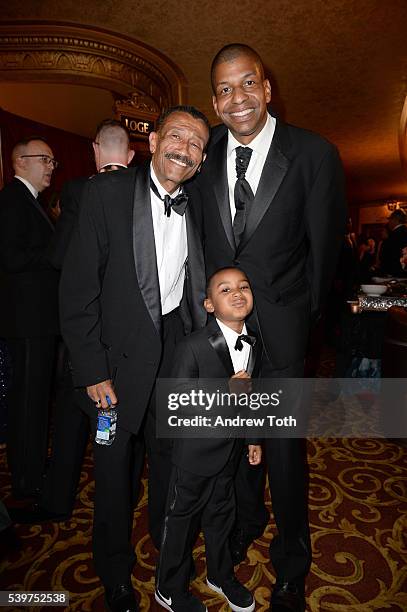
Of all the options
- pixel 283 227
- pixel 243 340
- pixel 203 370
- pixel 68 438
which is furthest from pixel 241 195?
pixel 68 438

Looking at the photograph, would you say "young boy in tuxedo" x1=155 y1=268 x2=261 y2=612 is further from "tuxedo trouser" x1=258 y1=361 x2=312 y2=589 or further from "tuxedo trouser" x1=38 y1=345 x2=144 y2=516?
"tuxedo trouser" x1=38 y1=345 x2=144 y2=516

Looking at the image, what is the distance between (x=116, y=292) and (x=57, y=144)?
351 inches

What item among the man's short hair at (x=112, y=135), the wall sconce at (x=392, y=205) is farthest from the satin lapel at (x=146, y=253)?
the wall sconce at (x=392, y=205)

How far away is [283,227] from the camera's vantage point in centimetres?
169

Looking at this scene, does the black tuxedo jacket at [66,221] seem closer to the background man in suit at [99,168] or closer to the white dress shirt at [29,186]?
the background man in suit at [99,168]

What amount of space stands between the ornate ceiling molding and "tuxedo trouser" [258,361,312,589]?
5.69m

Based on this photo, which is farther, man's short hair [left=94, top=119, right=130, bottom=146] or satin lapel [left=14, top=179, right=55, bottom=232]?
satin lapel [left=14, top=179, right=55, bottom=232]

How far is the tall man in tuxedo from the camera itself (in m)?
1.62

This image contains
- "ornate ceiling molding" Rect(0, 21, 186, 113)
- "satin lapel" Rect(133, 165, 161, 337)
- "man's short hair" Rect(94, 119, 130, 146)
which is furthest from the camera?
"ornate ceiling molding" Rect(0, 21, 186, 113)

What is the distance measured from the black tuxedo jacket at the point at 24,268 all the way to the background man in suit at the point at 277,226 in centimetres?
111

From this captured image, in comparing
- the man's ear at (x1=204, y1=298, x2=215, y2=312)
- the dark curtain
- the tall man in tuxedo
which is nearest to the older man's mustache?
the tall man in tuxedo

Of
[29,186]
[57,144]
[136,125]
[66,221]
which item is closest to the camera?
[66,221]

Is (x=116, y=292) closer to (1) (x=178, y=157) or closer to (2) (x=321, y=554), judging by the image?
(1) (x=178, y=157)

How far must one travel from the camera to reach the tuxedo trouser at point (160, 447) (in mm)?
1833
